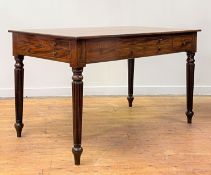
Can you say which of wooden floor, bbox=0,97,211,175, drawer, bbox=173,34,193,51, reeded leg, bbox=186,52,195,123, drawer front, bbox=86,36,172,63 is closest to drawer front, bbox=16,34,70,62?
drawer front, bbox=86,36,172,63

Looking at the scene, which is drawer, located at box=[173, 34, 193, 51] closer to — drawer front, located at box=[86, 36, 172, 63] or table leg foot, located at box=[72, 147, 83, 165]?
drawer front, located at box=[86, 36, 172, 63]

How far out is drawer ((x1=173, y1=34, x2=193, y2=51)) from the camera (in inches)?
A: 97.8

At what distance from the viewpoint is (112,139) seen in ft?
8.04

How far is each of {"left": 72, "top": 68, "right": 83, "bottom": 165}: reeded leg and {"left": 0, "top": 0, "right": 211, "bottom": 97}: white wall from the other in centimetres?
167

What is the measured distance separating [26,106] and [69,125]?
70cm

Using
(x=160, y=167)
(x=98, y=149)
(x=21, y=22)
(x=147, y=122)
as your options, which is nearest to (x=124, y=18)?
(x=21, y=22)

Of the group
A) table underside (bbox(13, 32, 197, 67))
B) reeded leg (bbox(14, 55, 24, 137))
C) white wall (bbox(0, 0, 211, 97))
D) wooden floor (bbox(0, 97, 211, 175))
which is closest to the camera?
table underside (bbox(13, 32, 197, 67))

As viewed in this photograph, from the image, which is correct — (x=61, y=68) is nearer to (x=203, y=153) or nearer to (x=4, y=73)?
(x=4, y=73)

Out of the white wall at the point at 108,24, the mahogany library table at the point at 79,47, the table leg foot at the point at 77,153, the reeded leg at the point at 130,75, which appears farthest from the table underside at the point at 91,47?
the white wall at the point at 108,24

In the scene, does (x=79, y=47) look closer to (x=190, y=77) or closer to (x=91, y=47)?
(x=91, y=47)

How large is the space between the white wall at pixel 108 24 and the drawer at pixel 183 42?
1.07 m

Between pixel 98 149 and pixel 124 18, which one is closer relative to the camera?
pixel 98 149

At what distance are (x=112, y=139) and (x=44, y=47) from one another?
0.75 meters

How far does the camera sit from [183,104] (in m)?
3.41
